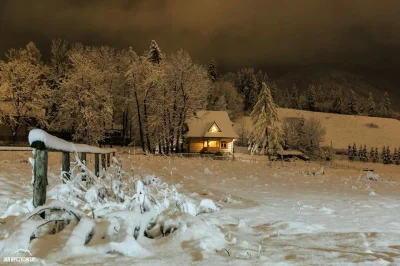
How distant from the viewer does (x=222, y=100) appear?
3226 inches

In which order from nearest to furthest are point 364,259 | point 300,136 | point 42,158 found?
point 364,259
point 42,158
point 300,136

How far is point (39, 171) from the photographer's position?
435 cm

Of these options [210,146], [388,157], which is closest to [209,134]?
[210,146]

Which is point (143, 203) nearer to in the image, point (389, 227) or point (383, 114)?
point (389, 227)

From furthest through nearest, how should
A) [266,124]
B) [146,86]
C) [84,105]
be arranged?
[266,124] → [146,86] → [84,105]

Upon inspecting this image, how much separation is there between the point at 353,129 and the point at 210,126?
55.9 metres

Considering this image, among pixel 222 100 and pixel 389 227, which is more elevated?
pixel 222 100

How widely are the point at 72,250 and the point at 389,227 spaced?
200 inches

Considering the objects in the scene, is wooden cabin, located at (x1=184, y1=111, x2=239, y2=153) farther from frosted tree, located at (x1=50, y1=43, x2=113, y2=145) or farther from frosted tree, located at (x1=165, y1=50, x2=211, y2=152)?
frosted tree, located at (x1=50, y1=43, x2=113, y2=145)

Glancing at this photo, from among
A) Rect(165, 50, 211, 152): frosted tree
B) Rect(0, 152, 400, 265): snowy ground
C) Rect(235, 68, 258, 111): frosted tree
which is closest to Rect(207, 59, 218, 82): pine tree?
Rect(235, 68, 258, 111): frosted tree

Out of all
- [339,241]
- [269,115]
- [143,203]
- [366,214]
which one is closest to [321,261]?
[339,241]

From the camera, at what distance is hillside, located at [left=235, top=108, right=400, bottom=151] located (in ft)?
287

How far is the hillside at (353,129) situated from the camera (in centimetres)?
8756

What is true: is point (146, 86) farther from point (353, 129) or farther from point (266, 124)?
point (353, 129)
